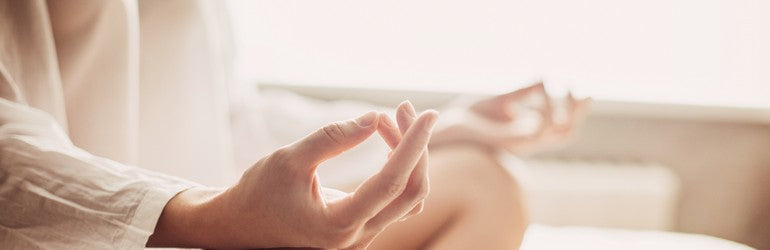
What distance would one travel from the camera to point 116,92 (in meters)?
0.62

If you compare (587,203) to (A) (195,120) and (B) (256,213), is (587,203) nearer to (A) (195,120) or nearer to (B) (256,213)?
→ (A) (195,120)

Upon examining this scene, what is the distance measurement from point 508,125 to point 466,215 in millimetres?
193

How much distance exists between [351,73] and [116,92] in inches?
39.7

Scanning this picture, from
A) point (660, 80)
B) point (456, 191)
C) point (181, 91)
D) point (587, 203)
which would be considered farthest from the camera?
point (660, 80)

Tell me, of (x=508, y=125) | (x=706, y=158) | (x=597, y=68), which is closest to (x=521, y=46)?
(x=597, y=68)

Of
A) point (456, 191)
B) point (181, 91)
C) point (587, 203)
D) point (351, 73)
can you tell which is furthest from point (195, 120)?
point (587, 203)

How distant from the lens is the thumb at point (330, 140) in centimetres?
39

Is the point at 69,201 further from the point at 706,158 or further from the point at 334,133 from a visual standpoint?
the point at 706,158

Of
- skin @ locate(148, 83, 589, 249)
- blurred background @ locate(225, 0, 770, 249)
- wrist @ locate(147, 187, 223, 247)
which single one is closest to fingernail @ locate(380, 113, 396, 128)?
skin @ locate(148, 83, 589, 249)

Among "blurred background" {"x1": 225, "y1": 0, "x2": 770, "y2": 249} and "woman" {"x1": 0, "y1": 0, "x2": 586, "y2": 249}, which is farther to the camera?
"blurred background" {"x1": 225, "y1": 0, "x2": 770, "y2": 249}

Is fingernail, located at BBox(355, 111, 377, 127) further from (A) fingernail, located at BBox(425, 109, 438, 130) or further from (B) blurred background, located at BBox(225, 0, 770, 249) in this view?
(B) blurred background, located at BBox(225, 0, 770, 249)

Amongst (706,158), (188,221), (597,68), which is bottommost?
(706,158)

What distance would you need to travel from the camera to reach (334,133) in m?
0.39

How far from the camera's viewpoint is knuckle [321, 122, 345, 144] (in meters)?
0.39
